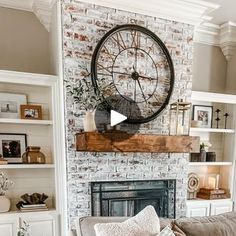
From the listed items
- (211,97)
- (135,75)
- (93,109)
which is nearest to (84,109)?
(93,109)

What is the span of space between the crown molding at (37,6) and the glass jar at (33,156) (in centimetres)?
146

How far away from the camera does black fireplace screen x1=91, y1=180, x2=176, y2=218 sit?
2.79 meters

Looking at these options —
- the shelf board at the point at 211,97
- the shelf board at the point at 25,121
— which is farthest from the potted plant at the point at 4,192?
the shelf board at the point at 211,97

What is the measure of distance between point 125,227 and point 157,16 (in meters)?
2.36

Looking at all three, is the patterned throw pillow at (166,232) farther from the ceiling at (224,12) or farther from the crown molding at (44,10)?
the ceiling at (224,12)

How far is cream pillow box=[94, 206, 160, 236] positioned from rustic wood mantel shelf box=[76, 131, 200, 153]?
85 centimetres

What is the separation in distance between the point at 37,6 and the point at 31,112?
117 centimetres

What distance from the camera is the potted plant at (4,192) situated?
2.63 m

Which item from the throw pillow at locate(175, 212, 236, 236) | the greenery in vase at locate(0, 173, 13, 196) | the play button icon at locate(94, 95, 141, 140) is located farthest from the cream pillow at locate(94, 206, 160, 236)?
the greenery in vase at locate(0, 173, 13, 196)

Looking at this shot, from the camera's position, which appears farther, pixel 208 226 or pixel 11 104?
pixel 11 104

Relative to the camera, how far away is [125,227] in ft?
5.47

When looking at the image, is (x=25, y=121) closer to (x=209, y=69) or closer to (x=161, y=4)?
(x=161, y=4)

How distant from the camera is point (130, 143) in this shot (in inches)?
103

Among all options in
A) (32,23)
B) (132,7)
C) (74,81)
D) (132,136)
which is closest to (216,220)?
(132,136)
